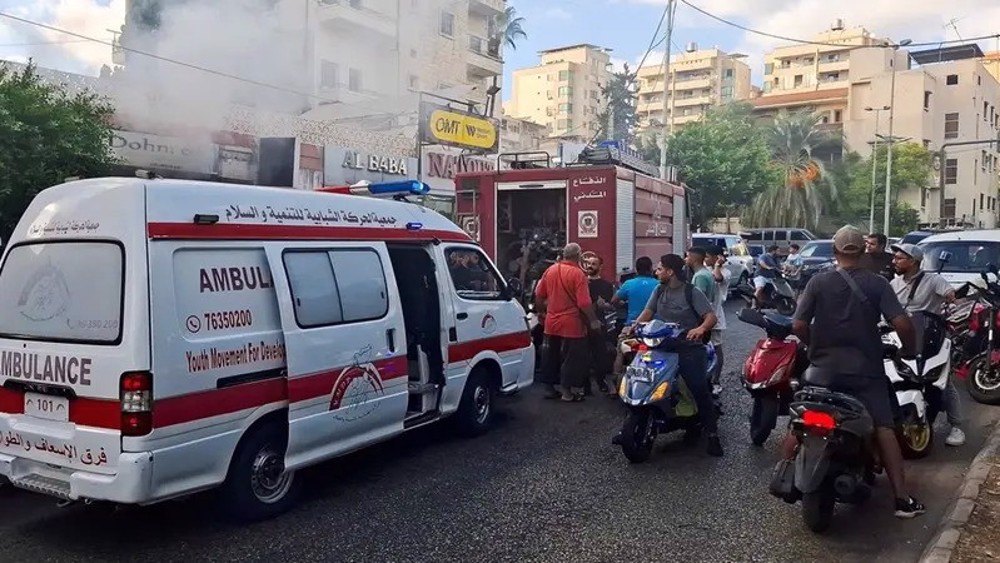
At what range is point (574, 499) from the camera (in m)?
5.14

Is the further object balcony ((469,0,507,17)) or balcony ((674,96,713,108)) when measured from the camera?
balcony ((674,96,713,108))

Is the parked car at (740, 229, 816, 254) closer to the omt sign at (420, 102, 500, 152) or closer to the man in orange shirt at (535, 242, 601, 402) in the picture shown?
the omt sign at (420, 102, 500, 152)

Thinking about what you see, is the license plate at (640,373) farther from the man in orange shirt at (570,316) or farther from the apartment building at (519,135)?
the apartment building at (519,135)

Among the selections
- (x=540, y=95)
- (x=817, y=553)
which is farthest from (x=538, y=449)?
(x=540, y=95)

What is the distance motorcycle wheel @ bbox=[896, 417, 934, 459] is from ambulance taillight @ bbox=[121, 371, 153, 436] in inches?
196

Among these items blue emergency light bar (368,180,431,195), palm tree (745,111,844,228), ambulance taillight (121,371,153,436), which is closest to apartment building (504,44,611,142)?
palm tree (745,111,844,228)

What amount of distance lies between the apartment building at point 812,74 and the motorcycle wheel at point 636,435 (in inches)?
2402

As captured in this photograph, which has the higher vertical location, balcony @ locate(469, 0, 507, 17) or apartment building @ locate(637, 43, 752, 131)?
apartment building @ locate(637, 43, 752, 131)

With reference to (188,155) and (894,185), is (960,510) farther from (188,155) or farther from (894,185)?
(894,185)

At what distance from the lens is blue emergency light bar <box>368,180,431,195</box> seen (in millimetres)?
6383

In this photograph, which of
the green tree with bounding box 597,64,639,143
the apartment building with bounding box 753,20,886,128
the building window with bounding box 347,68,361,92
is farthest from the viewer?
the apartment building with bounding box 753,20,886,128

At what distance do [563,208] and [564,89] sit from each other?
279ft

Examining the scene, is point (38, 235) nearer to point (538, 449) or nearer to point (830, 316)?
point (538, 449)

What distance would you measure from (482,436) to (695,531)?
2.53 metres
